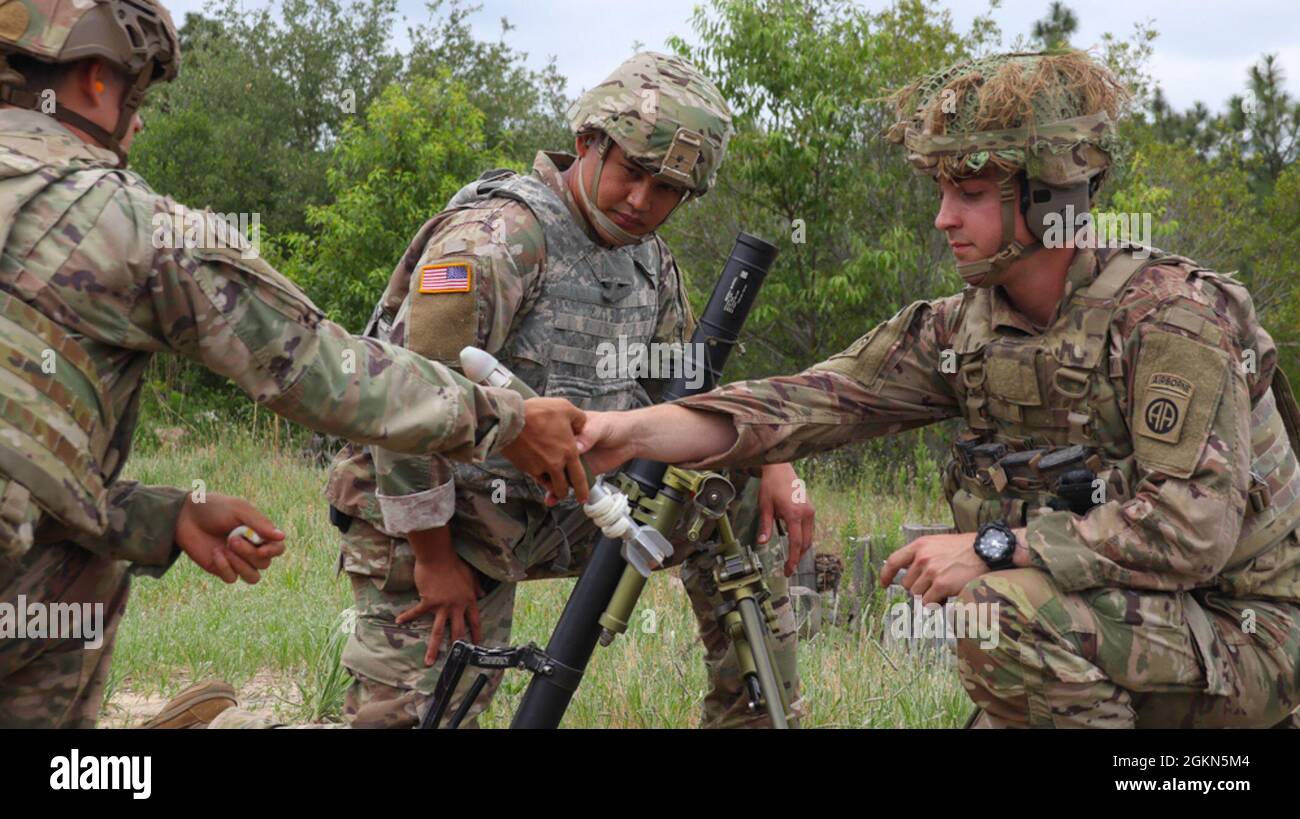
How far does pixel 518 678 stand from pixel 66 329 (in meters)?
3.36

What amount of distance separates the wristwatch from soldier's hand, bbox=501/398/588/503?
1.09 m

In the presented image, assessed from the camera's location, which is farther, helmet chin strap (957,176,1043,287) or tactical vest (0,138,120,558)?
helmet chin strap (957,176,1043,287)

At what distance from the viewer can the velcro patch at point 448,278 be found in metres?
4.10

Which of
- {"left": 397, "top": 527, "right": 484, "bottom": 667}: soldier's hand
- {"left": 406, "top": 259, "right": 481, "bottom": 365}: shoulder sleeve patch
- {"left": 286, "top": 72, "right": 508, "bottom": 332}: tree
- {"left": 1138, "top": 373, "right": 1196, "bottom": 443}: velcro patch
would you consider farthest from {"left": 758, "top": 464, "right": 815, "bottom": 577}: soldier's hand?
{"left": 286, "top": 72, "right": 508, "bottom": 332}: tree

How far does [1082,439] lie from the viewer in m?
3.88

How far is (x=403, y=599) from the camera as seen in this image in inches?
173

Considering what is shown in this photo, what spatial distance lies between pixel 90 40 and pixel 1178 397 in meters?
2.78

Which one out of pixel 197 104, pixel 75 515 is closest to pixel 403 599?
pixel 75 515

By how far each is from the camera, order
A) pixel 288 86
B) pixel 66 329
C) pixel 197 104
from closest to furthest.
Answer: pixel 66 329 → pixel 197 104 → pixel 288 86

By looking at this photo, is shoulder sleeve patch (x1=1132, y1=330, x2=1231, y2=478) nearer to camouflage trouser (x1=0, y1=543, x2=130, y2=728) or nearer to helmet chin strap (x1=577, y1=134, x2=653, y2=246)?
helmet chin strap (x1=577, y1=134, x2=653, y2=246)

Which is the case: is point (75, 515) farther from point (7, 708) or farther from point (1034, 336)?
point (1034, 336)

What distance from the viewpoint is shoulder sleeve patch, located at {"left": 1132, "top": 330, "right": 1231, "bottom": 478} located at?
359cm

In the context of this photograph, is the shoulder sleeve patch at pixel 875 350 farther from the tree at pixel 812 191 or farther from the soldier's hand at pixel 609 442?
the tree at pixel 812 191

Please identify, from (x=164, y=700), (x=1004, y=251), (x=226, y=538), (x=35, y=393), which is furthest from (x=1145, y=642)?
(x=164, y=700)
